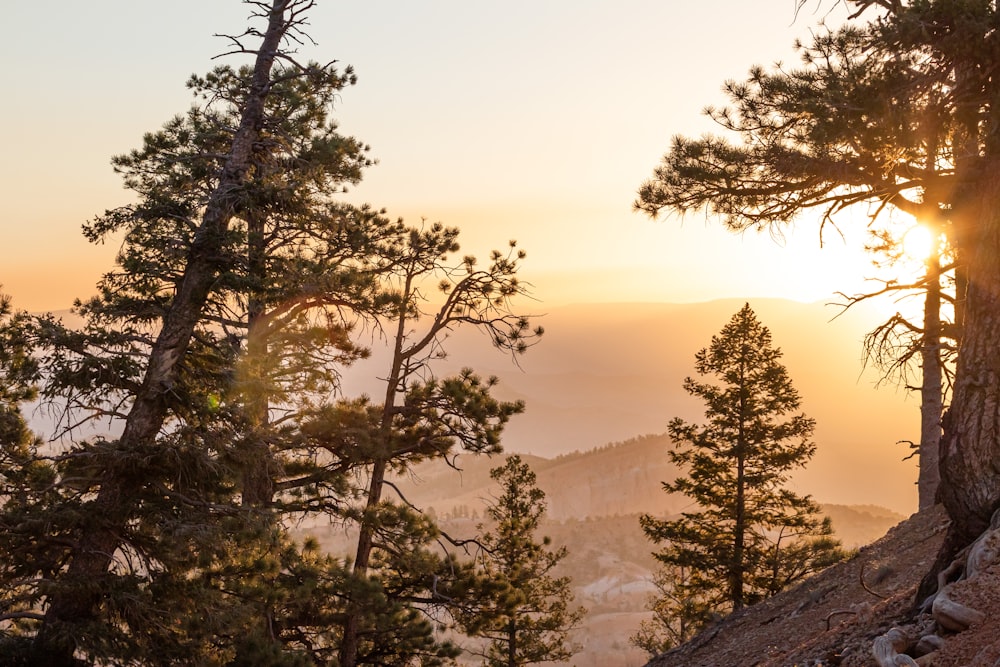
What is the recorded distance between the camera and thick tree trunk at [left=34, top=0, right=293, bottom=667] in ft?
33.8

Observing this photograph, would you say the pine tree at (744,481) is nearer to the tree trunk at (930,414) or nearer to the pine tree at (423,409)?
the tree trunk at (930,414)

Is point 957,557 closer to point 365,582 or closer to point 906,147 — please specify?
point 906,147

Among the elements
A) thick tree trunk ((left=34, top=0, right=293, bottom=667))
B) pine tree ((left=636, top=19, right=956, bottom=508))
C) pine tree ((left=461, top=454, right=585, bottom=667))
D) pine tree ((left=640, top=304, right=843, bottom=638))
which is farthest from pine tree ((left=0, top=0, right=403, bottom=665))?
pine tree ((left=640, top=304, right=843, bottom=638))

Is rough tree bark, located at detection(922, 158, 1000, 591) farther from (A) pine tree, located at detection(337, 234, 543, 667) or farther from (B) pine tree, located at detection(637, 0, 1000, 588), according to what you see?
(A) pine tree, located at detection(337, 234, 543, 667)

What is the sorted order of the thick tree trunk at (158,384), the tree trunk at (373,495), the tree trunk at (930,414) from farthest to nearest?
the tree trunk at (930,414), the tree trunk at (373,495), the thick tree trunk at (158,384)

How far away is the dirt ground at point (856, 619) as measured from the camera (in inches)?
228

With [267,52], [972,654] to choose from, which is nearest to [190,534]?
[267,52]

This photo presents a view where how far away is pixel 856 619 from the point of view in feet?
26.6

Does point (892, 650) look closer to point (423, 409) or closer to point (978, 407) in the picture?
point (978, 407)

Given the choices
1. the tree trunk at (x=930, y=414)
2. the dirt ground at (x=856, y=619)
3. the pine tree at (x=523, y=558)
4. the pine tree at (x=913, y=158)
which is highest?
the pine tree at (x=913, y=158)

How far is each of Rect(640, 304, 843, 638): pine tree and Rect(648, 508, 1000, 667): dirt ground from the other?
6176 millimetres

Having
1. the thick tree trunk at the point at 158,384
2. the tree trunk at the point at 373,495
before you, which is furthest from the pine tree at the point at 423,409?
the thick tree trunk at the point at 158,384

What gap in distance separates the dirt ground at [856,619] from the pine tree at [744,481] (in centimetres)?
618

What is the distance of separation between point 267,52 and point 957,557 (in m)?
12.4
